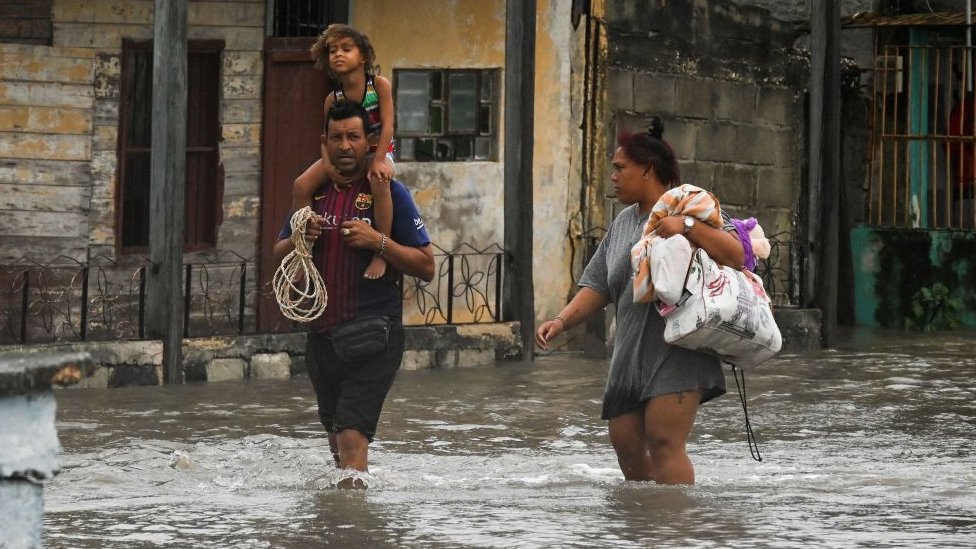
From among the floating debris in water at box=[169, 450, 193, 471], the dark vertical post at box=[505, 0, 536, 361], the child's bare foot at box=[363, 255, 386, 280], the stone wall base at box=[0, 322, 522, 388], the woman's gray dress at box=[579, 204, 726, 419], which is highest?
the dark vertical post at box=[505, 0, 536, 361]

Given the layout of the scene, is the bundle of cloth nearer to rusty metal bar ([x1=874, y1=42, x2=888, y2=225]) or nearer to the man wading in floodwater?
the man wading in floodwater

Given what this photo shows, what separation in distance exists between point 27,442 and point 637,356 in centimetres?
387

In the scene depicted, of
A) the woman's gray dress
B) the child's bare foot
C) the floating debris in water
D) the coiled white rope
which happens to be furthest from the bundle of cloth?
the floating debris in water

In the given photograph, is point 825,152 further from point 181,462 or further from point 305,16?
point 181,462

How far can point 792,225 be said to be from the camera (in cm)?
1773

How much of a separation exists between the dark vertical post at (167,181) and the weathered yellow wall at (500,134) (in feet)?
9.40

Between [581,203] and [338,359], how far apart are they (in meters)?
8.16

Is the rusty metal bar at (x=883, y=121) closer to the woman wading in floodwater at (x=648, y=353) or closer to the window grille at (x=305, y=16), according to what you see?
the window grille at (x=305, y=16)

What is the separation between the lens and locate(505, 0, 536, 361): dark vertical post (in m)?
14.0

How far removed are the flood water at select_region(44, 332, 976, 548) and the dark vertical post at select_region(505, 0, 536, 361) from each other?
0.62 metres

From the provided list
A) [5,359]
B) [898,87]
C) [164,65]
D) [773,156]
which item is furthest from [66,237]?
[5,359]

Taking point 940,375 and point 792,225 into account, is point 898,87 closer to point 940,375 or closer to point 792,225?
point 792,225

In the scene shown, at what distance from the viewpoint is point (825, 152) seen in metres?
15.9

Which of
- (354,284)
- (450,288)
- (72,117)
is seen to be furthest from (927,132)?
(354,284)
